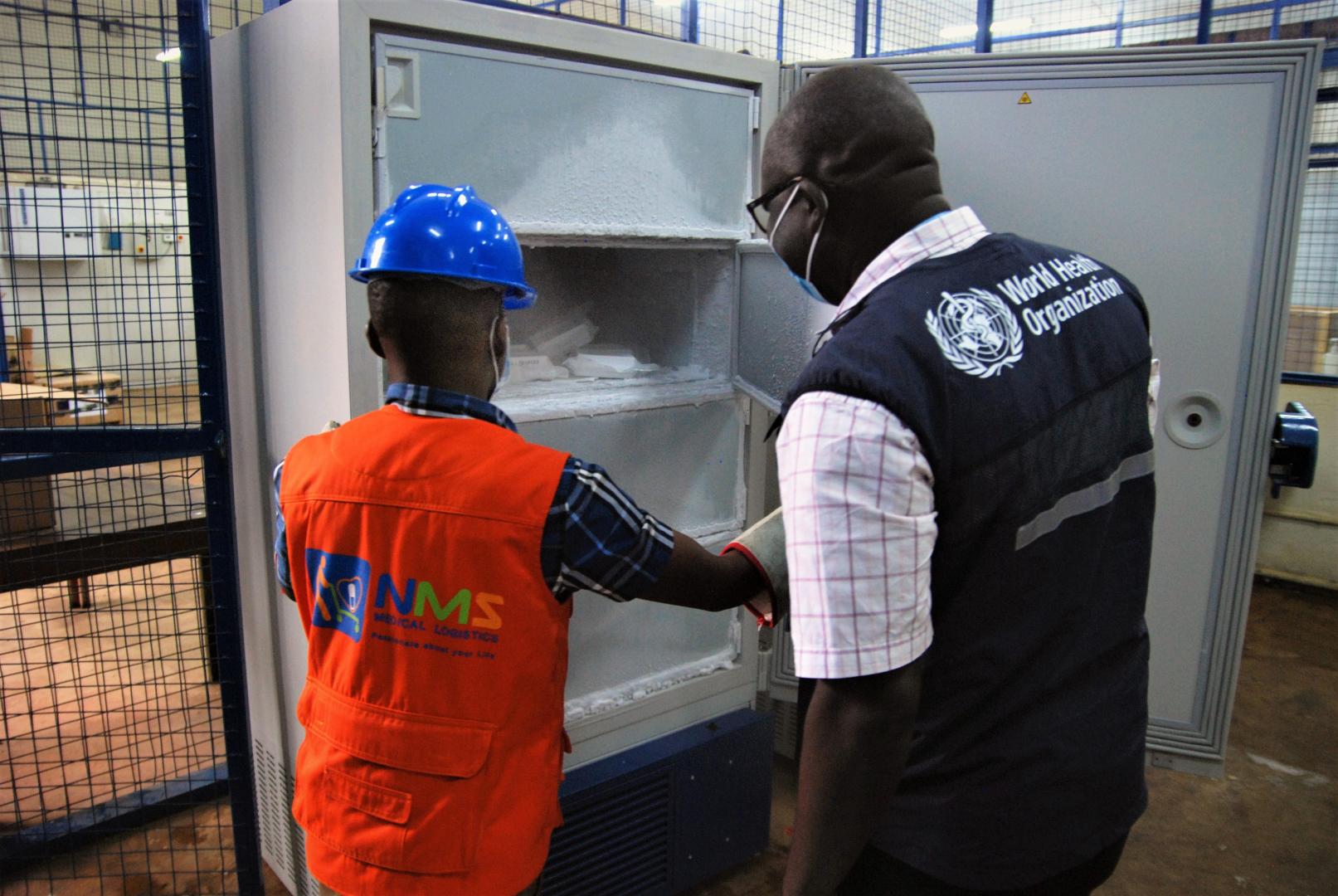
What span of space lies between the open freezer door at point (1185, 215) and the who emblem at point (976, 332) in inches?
44.4

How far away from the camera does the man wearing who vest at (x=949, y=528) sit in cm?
95

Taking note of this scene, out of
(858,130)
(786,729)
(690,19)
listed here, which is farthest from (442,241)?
(690,19)

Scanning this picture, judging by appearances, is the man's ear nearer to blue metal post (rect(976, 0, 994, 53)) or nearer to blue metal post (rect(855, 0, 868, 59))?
blue metal post (rect(976, 0, 994, 53))

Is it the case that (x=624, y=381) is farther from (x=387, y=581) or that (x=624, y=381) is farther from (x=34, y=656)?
(x=34, y=656)

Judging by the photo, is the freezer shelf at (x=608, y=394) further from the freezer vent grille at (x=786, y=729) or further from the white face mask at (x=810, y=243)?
the freezer vent grille at (x=786, y=729)

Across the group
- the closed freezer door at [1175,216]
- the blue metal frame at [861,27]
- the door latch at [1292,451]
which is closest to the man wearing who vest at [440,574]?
the closed freezer door at [1175,216]

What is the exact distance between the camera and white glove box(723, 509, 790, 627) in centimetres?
148

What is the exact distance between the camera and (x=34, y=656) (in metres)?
4.05

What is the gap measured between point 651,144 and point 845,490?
1.25 metres

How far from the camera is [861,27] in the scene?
4.04 metres

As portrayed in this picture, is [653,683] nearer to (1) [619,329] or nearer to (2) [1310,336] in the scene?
(1) [619,329]

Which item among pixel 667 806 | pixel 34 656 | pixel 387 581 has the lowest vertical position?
pixel 34 656

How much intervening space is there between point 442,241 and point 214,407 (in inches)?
38.9

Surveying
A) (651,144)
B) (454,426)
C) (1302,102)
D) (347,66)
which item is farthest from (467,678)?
(1302,102)
